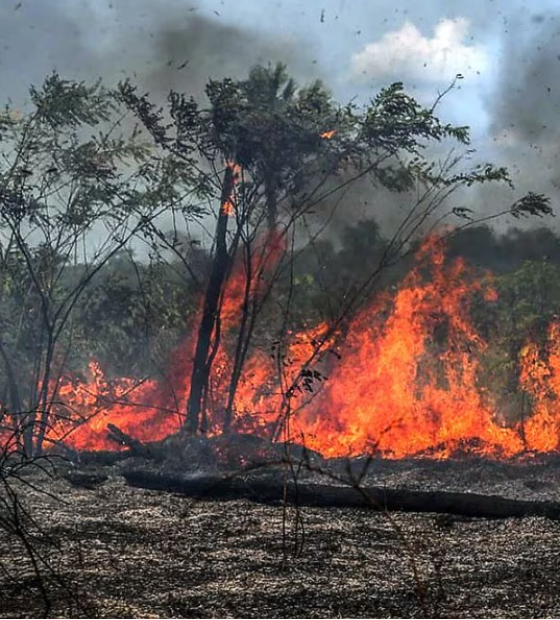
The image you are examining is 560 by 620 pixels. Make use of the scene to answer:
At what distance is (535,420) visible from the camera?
1609 centimetres

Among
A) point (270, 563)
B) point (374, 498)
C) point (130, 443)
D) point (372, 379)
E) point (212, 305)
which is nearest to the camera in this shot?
point (270, 563)

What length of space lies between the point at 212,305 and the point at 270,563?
999 cm

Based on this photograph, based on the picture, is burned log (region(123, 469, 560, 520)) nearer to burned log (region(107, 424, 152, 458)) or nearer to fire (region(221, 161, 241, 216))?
burned log (region(107, 424, 152, 458))

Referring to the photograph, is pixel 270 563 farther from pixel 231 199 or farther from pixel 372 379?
pixel 231 199

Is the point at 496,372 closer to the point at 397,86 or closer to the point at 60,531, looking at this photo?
the point at 397,86

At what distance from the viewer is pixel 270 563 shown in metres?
6.97

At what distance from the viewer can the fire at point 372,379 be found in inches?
622

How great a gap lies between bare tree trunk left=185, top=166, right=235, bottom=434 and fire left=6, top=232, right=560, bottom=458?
331mm

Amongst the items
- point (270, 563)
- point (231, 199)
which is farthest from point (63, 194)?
point (270, 563)

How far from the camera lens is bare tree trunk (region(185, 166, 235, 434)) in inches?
651

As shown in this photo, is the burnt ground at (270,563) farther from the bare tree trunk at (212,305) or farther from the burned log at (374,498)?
the bare tree trunk at (212,305)

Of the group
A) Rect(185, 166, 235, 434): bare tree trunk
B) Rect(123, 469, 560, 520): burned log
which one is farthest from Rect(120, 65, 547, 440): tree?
Rect(123, 469, 560, 520): burned log

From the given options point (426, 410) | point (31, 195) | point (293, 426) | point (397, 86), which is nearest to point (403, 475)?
point (426, 410)

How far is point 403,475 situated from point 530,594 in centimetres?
671
